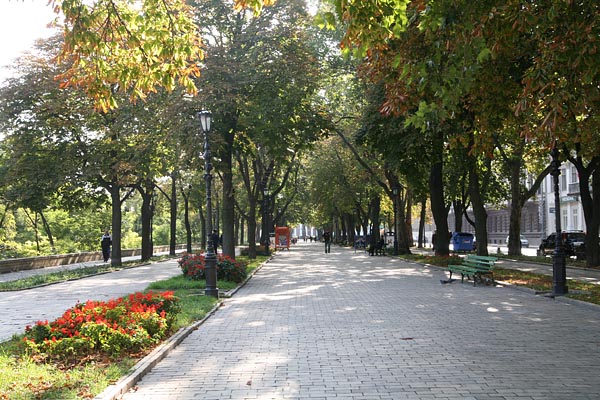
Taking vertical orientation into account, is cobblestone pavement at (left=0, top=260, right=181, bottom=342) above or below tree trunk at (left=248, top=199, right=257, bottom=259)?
below

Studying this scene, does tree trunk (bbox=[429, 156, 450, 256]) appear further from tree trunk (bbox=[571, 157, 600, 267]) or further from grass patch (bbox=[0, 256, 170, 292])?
grass patch (bbox=[0, 256, 170, 292])

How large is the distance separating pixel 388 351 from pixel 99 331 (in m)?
4.01

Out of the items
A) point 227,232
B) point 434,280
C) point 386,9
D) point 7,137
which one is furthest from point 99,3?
point 7,137

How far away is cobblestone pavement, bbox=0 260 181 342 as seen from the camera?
1205 centimetres

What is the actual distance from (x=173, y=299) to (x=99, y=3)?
529cm

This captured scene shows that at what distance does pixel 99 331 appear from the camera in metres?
8.16

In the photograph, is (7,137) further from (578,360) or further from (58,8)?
(578,360)

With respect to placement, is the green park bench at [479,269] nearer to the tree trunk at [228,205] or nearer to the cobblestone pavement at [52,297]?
the cobblestone pavement at [52,297]

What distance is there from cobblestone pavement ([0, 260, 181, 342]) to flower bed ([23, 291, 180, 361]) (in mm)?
1832

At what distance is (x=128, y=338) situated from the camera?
8.28m

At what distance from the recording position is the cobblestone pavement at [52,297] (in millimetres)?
12046

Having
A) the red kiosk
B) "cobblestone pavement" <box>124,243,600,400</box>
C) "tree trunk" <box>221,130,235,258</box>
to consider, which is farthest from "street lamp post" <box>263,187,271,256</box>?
"cobblestone pavement" <box>124,243,600,400</box>

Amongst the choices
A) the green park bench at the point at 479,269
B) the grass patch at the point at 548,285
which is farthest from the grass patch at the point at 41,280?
the grass patch at the point at 548,285

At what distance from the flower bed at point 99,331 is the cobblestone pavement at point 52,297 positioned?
6.01ft
